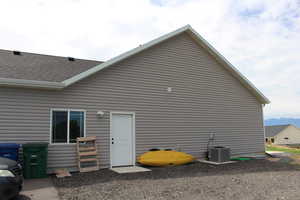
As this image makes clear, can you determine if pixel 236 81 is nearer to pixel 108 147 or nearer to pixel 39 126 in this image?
pixel 108 147

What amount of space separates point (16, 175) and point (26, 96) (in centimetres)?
368

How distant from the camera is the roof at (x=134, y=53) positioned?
25.7ft

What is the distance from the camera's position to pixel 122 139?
31.9ft

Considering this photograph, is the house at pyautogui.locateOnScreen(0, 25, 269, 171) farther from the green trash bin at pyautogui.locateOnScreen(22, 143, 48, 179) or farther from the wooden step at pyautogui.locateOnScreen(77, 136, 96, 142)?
the green trash bin at pyautogui.locateOnScreen(22, 143, 48, 179)

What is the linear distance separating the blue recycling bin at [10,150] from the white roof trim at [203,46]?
2381 mm

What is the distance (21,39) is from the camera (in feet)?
44.2

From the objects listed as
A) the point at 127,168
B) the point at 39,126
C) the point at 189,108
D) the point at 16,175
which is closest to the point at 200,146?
the point at 189,108

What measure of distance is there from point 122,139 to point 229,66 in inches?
261

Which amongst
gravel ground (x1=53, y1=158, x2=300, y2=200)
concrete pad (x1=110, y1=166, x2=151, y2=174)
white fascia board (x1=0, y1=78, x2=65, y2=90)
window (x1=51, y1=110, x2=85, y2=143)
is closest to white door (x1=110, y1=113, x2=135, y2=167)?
concrete pad (x1=110, y1=166, x2=151, y2=174)

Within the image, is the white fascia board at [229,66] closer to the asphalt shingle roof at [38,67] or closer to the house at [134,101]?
the house at [134,101]

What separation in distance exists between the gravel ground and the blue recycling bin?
4.56 feet

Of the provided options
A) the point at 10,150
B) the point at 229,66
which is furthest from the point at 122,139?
the point at 229,66

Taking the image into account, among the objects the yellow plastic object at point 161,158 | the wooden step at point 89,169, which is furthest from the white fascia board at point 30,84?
the yellow plastic object at point 161,158

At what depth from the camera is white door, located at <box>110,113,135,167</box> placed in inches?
→ 374
